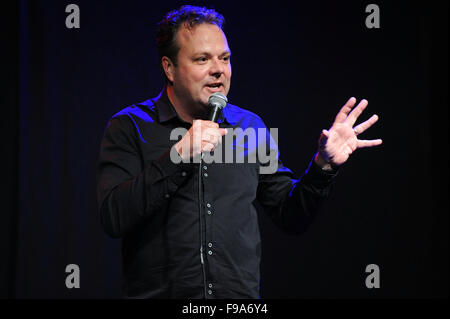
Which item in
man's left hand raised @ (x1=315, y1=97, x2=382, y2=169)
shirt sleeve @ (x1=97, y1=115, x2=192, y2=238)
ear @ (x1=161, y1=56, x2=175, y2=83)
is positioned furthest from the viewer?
ear @ (x1=161, y1=56, x2=175, y2=83)

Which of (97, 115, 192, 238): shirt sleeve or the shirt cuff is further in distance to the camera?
the shirt cuff

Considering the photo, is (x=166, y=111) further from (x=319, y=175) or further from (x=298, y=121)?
(x=298, y=121)

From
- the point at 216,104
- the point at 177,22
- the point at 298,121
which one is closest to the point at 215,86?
the point at 216,104

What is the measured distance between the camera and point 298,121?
2654 millimetres

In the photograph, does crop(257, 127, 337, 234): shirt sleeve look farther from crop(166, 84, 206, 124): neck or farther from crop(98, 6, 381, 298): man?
crop(166, 84, 206, 124): neck

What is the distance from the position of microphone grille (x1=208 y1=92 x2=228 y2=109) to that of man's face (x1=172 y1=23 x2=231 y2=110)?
8cm

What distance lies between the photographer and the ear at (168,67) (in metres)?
1.64

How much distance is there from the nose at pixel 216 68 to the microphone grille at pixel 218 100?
0.09m

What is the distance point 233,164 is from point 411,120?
150 centimetres

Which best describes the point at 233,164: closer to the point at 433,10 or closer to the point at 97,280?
the point at 97,280

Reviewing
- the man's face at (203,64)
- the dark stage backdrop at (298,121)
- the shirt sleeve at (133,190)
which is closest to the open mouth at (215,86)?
the man's face at (203,64)

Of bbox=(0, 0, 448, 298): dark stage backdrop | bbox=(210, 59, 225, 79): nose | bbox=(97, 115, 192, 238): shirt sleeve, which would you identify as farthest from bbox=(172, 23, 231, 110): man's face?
bbox=(0, 0, 448, 298): dark stage backdrop

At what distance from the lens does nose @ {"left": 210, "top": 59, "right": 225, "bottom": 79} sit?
153cm

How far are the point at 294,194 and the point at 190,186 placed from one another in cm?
37
